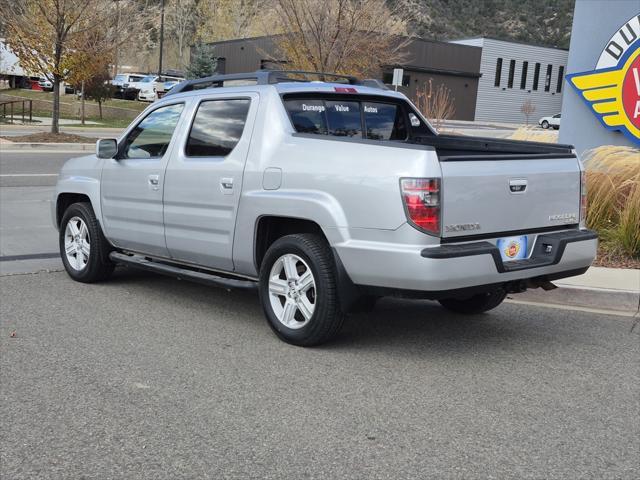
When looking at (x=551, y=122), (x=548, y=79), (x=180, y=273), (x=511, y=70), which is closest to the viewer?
(x=180, y=273)

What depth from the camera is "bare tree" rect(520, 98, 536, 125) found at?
188 feet

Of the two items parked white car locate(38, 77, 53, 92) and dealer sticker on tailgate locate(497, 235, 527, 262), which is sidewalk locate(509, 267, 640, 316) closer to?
dealer sticker on tailgate locate(497, 235, 527, 262)

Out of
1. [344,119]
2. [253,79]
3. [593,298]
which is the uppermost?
[253,79]

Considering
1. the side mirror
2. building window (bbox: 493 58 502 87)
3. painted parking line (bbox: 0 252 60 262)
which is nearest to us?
the side mirror

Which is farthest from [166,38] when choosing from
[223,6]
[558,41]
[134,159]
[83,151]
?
[134,159]

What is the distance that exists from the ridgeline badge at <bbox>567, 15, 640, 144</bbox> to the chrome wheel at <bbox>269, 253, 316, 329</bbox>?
8.37 metres

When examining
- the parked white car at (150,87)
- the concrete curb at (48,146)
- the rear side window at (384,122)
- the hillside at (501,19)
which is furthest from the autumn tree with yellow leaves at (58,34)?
the hillside at (501,19)

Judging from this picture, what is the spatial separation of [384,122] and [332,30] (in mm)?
16216

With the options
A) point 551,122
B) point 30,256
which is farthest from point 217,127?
point 551,122

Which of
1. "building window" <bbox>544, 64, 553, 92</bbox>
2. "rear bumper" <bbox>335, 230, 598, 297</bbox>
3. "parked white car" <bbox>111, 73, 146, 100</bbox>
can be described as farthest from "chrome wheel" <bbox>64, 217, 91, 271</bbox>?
"building window" <bbox>544, 64, 553, 92</bbox>

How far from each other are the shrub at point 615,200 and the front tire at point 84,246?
5.75 m

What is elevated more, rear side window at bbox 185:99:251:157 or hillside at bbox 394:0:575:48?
hillside at bbox 394:0:575:48

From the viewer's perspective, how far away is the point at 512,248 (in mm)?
5199

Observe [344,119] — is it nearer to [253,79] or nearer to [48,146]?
[253,79]
